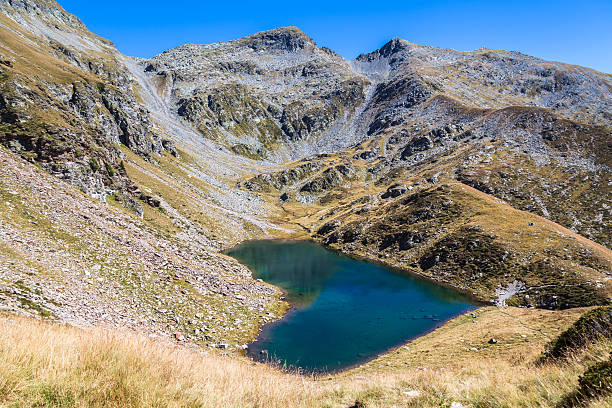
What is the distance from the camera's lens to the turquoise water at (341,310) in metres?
34.2

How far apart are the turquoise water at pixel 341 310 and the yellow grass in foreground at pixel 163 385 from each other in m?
13.3

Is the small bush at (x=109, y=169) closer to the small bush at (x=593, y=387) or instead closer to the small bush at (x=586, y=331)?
the small bush at (x=586, y=331)

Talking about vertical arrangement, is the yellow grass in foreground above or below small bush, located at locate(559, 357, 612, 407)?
below

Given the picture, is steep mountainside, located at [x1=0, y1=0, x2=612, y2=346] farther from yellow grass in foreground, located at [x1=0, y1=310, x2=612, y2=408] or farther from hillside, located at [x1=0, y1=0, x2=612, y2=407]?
yellow grass in foreground, located at [x1=0, y1=310, x2=612, y2=408]

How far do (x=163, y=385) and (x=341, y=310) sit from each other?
4632 cm

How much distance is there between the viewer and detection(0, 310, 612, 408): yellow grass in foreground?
4680 mm

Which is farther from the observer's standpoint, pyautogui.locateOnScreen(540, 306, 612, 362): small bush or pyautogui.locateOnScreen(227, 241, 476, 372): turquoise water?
pyautogui.locateOnScreen(227, 241, 476, 372): turquoise water

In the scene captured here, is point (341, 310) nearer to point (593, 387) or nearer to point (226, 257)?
point (226, 257)

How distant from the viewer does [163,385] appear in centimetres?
574

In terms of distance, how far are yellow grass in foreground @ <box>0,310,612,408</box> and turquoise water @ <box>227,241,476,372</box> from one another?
43.6 feet

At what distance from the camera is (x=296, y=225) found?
133 meters

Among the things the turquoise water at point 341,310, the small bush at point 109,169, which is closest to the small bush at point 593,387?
the turquoise water at point 341,310

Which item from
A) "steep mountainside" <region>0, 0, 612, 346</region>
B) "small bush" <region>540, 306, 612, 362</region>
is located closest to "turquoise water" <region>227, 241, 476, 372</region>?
"steep mountainside" <region>0, 0, 612, 346</region>

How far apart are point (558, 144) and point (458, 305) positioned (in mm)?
123217
